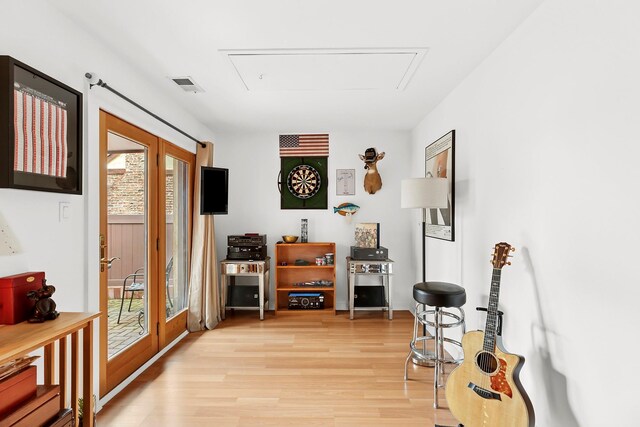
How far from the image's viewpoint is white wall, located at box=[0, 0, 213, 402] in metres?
1.71

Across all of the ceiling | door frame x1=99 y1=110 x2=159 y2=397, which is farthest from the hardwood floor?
the ceiling

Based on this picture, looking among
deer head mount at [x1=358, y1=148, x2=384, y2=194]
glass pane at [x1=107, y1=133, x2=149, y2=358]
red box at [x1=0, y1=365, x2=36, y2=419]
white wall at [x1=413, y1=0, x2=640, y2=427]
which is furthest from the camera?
deer head mount at [x1=358, y1=148, x2=384, y2=194]

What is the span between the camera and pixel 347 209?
488cm

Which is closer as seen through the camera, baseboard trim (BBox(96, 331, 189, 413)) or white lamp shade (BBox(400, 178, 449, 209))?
baseboard trim (BBox(96, 331, 189, 413))

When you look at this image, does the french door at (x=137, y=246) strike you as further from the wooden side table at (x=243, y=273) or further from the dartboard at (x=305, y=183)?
the dartboard at (x=305, y=183)

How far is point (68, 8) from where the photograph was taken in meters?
1.97

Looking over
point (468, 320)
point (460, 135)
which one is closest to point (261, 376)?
point (468, 320)

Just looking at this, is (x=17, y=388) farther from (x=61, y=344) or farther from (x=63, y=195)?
(x=63, y=195)

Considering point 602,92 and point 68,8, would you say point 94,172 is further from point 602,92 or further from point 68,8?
point 602,92

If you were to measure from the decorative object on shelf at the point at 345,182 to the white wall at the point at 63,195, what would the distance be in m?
2.84

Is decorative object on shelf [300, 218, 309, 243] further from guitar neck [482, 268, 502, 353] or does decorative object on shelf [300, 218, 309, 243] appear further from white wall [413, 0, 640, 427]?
guitar neck [482, 268, 502, 353]

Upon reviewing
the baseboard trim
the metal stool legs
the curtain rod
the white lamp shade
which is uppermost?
the curtain rod

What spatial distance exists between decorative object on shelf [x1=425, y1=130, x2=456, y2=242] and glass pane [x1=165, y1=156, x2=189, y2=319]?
2.71 metres

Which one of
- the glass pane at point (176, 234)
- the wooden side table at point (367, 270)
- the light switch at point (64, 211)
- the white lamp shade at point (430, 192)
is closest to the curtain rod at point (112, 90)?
the glass pane at point (176, 234)
